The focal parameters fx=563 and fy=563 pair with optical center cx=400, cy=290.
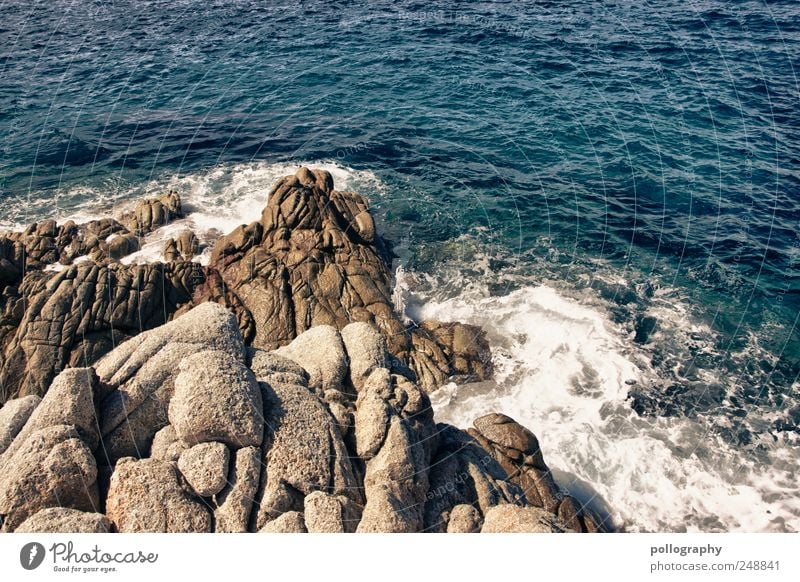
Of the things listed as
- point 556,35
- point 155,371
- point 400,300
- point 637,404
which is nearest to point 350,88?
point 556,35

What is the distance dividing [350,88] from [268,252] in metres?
31.3

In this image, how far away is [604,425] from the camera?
101ft

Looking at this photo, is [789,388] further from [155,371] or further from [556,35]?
[556,35]

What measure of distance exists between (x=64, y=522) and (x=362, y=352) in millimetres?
11540

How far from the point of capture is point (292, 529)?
16641 millimetres

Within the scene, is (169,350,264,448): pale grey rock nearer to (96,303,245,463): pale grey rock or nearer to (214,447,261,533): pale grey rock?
(214,447,261,533): pale grey rock

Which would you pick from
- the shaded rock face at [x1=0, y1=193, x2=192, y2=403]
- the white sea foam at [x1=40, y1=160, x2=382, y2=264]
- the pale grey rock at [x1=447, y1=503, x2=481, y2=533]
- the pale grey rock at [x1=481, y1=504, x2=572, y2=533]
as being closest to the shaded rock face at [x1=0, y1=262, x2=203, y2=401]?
the shaded rock face at [x1=0, y1=193, x2=192, y2=403]

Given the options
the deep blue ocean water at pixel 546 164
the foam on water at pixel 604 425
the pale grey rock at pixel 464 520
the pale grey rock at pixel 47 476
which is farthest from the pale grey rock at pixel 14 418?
the deep blue ocean water at pixel 546 164

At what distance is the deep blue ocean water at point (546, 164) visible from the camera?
31344 millimetres

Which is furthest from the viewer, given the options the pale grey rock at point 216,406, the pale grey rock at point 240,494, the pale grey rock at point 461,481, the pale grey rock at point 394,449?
the pale grey rock at point 461,481

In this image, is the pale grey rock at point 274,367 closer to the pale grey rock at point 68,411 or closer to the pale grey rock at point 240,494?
the pale grey rock at point 240,494

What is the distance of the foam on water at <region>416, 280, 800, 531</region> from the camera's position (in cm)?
2677

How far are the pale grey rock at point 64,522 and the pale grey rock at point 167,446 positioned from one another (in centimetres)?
262

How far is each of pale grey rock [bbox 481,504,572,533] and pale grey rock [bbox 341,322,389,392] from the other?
23.3 feet
